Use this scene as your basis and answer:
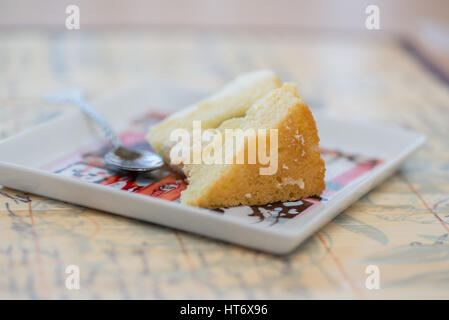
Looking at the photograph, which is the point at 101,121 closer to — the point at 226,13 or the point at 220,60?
the point at 220,60

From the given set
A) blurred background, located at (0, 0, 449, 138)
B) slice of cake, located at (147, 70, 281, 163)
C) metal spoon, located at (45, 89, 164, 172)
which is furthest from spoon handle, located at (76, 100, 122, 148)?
blurred background, located at (0, 0, 449, 138)

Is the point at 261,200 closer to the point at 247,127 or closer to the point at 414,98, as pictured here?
the point at 247,127

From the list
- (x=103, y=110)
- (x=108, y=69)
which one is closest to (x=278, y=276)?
(x=103, y=110)

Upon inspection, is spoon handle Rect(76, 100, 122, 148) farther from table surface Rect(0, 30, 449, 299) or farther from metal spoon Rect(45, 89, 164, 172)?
table surface Rect(0, 30, 449, 299)

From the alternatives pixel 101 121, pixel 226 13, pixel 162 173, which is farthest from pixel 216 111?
pixel 226 13

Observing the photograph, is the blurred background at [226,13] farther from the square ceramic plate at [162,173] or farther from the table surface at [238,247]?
the square ceramic plate at [162,173]
